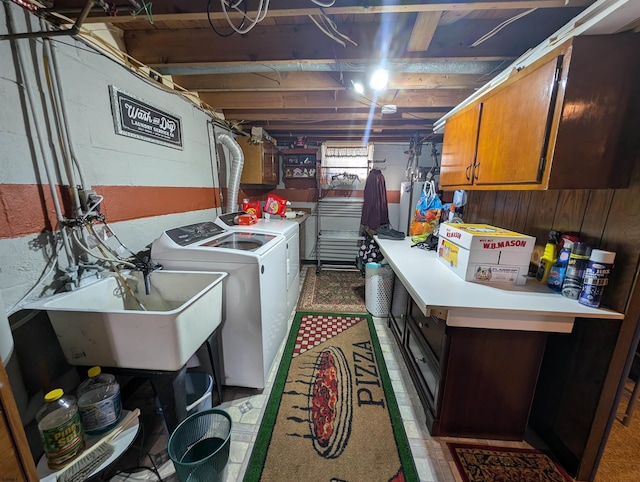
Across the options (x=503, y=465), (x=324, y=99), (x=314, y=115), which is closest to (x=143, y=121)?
(x=324, y=99)

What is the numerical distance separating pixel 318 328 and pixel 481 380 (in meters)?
1.46

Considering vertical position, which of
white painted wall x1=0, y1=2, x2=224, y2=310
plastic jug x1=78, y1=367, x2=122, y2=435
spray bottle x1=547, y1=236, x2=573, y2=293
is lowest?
plastic jug x1=78, y1=367, x2=122, y2=435

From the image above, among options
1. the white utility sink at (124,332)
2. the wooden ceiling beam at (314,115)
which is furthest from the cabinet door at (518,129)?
the white utility sink at (124,332)

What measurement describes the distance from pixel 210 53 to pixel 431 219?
2.37m

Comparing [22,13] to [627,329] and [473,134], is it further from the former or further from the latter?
[627,329]

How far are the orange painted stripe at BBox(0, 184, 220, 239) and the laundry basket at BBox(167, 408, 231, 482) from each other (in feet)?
3.69

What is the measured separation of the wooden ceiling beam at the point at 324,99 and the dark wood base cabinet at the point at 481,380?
196 cm

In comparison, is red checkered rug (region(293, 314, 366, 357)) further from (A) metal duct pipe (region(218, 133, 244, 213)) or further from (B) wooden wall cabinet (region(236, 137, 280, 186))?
(B) wooden wall cabinet (region(236, 137, 280, 186))

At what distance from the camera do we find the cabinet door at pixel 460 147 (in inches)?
65.4

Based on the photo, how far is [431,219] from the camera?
8.68 ft

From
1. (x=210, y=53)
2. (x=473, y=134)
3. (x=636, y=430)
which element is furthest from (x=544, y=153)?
(x=210, y=53)

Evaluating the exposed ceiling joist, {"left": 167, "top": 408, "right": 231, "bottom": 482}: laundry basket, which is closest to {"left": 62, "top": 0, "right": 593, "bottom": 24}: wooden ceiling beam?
the exposed ceiling joist

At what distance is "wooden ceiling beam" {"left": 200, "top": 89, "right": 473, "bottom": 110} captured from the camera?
230cm

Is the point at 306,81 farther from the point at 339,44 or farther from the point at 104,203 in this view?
the point at 104,203
